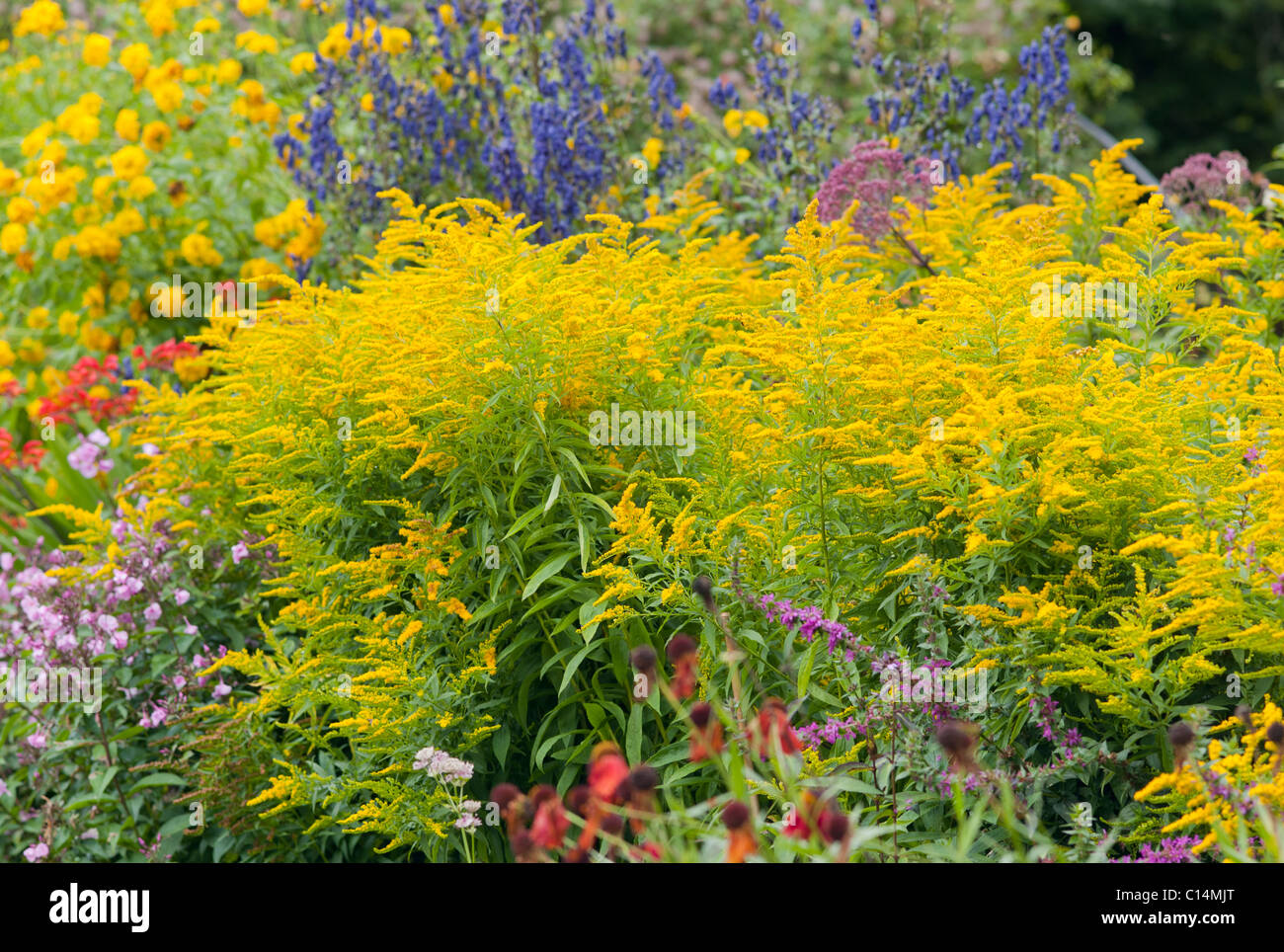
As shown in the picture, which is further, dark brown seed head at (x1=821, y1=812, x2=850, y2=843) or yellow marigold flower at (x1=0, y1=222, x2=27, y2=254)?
yellow marigold flower at (x1=0, y1=222, x2=27, y2=254)

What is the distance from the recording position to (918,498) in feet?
10.2

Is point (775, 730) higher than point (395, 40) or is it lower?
lower

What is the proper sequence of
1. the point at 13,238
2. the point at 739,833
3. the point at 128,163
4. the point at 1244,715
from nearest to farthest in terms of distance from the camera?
the point at 739,833 → the point at 1244,715 → the point at 128,163 → the point at 13,238

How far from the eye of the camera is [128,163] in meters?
6.49

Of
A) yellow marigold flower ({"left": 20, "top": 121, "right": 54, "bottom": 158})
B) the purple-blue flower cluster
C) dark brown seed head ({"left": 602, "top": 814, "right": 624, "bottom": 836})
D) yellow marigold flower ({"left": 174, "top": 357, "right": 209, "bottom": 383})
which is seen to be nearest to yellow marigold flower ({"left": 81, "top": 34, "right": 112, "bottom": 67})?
yellow marigold flower ({"left": 20, "top": 121, "right": 54, "bottom": 158})

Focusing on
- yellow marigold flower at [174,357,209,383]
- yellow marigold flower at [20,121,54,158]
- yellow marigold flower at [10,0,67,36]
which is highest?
yellow marigold flower at [10,0,67,36]

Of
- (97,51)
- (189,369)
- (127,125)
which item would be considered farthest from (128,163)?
(189,369)

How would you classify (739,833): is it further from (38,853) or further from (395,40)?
(395,40)

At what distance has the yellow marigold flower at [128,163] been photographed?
255 inches

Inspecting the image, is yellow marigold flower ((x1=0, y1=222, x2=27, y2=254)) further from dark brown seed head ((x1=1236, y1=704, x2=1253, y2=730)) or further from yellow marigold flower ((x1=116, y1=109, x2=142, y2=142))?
dark brown seed head ((x1=1236, y1=704, x2=1253, y2=730))

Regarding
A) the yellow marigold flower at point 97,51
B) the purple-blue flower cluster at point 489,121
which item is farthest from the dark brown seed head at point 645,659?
the yellow marigold flower at point 97,51

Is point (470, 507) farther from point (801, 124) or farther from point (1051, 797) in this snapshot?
point (801, 124)

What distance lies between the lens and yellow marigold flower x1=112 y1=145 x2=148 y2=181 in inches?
255

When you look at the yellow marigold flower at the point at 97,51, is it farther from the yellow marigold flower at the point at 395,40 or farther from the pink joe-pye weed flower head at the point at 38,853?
the pink joe-pye weed flower head at the point at 38,853
